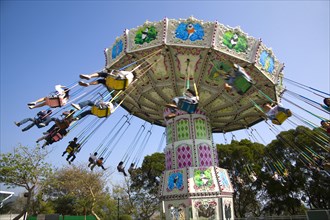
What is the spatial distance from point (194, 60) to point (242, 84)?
3590mm

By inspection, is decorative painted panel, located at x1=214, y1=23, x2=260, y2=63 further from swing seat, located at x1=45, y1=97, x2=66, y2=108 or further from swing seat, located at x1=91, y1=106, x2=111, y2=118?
swing seat, located at x1=45, y1=97, x2=66, y2=108

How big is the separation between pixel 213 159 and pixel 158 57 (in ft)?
18.9

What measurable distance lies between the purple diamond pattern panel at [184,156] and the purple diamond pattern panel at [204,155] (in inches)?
19.0

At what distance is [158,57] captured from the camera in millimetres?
11531

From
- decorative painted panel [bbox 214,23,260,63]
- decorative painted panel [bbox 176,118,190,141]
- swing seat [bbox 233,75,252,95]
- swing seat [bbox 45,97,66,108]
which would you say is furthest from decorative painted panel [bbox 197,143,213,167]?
swing seat [bbox 45,97,66,108]

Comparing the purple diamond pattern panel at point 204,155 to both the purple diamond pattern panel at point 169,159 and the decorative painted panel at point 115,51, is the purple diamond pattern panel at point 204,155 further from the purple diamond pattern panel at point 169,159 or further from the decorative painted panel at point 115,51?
the decorative painted panel at point 115,51

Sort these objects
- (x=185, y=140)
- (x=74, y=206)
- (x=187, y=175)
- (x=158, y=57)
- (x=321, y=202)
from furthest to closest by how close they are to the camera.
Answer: (x=74, y=206), (x=321, y=202), (x=185, y=140), (x=187, y=175), (x=158, y=57)

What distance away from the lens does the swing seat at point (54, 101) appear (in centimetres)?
841

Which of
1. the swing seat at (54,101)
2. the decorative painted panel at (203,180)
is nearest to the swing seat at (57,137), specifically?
the swing seat at (54,101)

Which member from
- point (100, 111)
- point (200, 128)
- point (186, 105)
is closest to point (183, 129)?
point (200, 128)

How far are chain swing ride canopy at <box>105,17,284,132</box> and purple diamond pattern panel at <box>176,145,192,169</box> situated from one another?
233 cm

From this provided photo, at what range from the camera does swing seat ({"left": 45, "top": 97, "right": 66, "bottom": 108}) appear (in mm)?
8414

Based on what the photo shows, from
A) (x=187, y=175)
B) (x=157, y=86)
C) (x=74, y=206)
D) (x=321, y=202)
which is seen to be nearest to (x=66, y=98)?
(x=157, y=86)

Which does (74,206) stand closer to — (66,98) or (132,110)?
(132,110)
